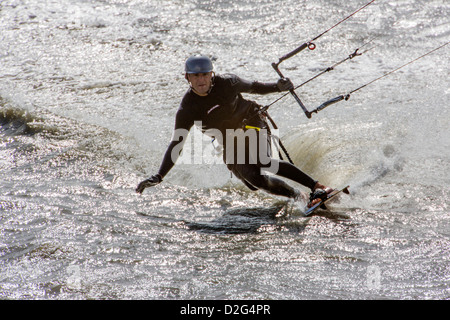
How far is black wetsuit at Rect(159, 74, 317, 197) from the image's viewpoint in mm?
5977

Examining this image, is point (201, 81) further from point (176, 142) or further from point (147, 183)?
point (147, 183)

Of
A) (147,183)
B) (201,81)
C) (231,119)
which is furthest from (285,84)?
(147,183)

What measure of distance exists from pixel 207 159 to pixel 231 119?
101 inches

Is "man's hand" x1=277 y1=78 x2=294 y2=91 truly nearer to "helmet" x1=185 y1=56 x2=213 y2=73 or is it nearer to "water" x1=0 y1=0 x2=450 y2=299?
"helmet" x1=185 y1=56 x2=213 y2=73

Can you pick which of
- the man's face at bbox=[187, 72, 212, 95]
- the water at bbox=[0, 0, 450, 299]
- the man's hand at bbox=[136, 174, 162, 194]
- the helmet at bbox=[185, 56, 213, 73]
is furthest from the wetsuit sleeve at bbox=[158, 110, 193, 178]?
the water at bbox=[0, 0, 450, 299]

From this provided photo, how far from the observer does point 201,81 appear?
19.0 ft

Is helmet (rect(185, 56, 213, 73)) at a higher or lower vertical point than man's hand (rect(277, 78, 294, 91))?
higher

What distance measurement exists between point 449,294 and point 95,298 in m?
2.88

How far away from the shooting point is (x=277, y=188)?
20.5 ft

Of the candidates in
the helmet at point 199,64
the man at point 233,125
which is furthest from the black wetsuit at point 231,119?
the helmet at point 199,64
